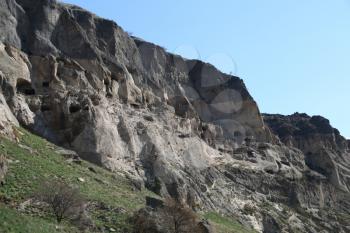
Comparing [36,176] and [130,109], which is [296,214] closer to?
[130,109]

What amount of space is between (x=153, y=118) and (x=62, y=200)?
3047 centimetres

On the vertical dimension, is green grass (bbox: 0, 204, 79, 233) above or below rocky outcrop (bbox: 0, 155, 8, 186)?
below

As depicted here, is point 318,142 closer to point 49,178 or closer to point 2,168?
point 49,178

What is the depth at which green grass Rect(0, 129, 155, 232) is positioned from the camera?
36719 mm

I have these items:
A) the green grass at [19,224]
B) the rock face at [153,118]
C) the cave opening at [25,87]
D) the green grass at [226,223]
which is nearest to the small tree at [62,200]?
the green grass at [19,224]

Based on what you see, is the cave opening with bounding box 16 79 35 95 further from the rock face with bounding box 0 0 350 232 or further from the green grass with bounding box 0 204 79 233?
the green grass with bounding box 0 204 79 233

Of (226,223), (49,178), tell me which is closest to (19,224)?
(49,178)

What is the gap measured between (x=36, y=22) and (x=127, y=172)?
2144 centimetres

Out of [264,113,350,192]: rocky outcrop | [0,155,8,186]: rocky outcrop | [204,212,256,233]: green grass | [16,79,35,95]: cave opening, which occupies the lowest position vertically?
[204,212,256,233]: green grass

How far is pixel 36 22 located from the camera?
6294 cm

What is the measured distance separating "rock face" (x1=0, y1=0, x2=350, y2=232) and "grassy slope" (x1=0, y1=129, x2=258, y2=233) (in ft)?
10.5

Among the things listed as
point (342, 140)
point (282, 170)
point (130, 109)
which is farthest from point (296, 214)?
point (342, 140)

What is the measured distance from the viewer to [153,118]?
6412 centimetres

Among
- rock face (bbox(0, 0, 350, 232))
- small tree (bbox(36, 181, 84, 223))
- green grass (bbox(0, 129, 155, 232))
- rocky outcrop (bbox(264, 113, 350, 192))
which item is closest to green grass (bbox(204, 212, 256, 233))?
rock face (bbox(0, 0, 350, 232))
